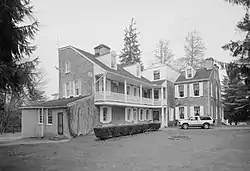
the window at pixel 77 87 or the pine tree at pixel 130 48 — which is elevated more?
the pine tree at pixel 130 48

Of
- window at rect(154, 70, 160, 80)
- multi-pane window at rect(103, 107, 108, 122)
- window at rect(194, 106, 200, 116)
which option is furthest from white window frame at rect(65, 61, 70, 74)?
window at rect(194, 106, 200, 116)

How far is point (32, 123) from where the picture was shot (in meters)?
23.5

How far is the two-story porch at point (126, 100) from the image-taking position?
23.7 m

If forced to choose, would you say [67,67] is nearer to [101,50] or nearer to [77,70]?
[77,70]

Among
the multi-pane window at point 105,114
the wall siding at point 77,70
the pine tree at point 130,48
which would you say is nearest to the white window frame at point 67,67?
the wall siding at point 77,70

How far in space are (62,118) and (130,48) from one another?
110ft

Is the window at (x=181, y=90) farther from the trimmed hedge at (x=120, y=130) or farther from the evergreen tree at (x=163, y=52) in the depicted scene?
the evergreen tree at (x=163, y=52)

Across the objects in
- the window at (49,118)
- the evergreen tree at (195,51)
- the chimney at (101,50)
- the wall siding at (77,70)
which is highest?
the evergreen tree at (195,51)

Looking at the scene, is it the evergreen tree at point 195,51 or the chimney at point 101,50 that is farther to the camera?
the evergreen tree at point 195,51

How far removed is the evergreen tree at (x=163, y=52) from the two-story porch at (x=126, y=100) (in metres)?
13.3

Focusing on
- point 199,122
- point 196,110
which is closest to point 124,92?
point 199,122

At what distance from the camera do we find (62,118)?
70.6 feet

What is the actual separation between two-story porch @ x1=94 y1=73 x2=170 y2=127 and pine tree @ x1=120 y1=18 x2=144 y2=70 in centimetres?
1915

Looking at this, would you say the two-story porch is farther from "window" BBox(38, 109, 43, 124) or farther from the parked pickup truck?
"window" BBox(38, 109, 43, 124)
